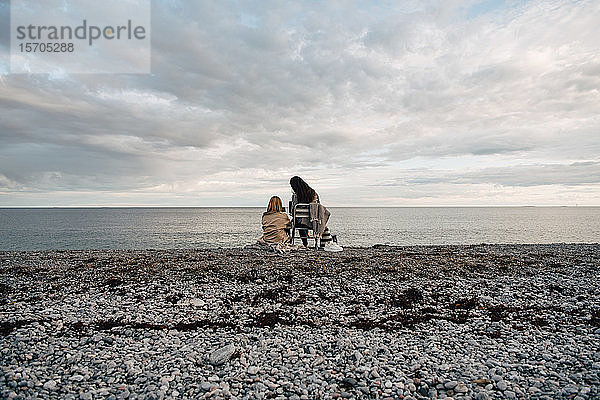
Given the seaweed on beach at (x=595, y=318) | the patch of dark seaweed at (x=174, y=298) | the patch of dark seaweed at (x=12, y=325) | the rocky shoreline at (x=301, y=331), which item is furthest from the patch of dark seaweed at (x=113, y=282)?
the seaweed on beach at (x=595, y=318)

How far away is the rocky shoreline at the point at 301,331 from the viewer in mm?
6953

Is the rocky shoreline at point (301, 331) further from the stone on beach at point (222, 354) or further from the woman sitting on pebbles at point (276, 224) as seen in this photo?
the woman sitting on pebbles at point (276, 224)

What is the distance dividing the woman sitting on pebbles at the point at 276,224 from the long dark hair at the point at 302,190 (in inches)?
51.4

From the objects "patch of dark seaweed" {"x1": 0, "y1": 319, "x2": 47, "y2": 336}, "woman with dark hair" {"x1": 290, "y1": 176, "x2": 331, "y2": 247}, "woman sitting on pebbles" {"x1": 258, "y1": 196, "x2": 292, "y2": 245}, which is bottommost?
"patch of dark seaweed" {"x1": 0, "y1": 319, "x2": 47, "y2": 336}

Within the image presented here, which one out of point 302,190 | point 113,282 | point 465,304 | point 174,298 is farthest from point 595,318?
point 113,282

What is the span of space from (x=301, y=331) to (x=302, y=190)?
46.0 feet

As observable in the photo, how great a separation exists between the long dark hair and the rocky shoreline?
6.57m

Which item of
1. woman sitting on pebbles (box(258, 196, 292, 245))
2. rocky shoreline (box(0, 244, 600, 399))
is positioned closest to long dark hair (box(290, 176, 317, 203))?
woman sitting on pebbles (box(258, 196, 292, 245))

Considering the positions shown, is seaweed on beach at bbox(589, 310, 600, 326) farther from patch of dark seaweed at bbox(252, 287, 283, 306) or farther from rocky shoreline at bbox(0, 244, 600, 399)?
patch of dark seaweed at bbox(252, 287, 283, 306)

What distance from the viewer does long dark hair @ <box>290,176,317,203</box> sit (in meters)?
23.2

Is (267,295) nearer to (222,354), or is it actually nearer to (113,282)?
(222,354)

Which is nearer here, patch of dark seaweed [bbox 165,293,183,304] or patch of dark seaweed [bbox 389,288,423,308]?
patch of dark seaweed [bbox 389,288,423,308]

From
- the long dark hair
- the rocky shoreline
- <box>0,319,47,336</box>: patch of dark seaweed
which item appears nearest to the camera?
the rocky shoreline

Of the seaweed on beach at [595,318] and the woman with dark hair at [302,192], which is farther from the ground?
the woman with dark hair at [302,192]
